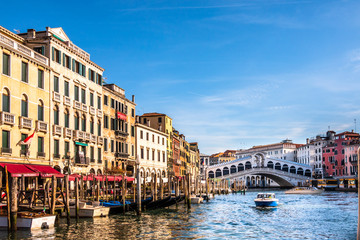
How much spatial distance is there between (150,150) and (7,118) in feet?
74.5

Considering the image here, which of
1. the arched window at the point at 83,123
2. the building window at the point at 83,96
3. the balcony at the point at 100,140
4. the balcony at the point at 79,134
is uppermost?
the building window at the point at 83,96

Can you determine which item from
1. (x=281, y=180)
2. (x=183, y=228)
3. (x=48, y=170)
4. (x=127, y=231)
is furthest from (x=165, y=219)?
(x=281, y=180)

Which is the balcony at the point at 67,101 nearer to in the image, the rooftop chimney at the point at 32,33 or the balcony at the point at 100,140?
the rooftop chimney at the point at 32,33

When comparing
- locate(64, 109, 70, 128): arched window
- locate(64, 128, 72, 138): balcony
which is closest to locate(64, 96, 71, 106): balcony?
locate(64, 109, 70, 128): arched window

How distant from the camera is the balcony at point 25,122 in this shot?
76.6 feet

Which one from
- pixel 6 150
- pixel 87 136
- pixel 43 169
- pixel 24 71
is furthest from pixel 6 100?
pixel 87 136

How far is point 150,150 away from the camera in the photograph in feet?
145

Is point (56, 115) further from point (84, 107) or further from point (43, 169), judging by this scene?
point (43, 169)

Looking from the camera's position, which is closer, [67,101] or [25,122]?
[25,122]

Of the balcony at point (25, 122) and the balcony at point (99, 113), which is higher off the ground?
the balcony at point (99, 113)

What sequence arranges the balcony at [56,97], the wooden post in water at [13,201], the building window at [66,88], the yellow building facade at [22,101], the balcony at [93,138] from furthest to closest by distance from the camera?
1. the balcony at [93,138]
2. the building window at [66,88]
3. the balcony at [56,97]
4. the yellow building facade at [22,101]
5. the wooden post in water at [13,201]

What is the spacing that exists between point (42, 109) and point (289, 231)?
46.8 feet

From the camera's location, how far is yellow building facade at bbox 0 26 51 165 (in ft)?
73.7

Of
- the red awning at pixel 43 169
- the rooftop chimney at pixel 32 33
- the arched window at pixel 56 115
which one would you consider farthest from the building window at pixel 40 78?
the red awning at pixel 43 169
